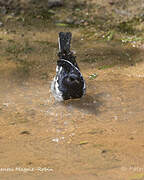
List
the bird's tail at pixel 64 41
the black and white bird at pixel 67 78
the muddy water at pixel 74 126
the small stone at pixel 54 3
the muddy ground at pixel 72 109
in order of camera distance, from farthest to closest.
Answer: the small stone at pixel 54 3 → the bird's tail at pixel 64 41 → the black and white bird at pixel 67 78 → the muddy ground at pixel 72 109 → the muddy water at pixel 74 126

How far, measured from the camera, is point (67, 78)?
24.0ft

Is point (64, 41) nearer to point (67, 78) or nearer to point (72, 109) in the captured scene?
point (67, 78)

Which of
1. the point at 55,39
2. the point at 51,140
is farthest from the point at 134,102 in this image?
the point at 55,39

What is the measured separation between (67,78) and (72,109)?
26.7 inches

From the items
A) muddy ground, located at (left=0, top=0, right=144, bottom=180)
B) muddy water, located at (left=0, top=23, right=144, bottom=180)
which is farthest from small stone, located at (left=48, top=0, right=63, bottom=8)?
muddy water, located at (left=0, top=23, right=144, bottom=180)

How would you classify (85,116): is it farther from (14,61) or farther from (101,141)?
(14,61)

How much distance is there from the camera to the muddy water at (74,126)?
5.04 m

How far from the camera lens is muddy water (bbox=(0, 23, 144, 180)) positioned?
16.5 feet

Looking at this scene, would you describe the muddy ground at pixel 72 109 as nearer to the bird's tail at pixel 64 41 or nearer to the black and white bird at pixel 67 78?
the black and white bird at pixel 67 78

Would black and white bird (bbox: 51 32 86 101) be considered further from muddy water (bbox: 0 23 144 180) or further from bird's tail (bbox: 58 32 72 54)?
muddy water (bbox: 0 23 144 180)

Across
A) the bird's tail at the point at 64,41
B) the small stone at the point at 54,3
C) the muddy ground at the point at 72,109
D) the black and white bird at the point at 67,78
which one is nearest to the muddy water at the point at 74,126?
the muddy ground at the point at 72,109

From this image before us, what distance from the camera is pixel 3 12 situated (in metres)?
12.7

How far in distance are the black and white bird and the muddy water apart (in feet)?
0.87

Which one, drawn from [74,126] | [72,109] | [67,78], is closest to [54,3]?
[67,78]
